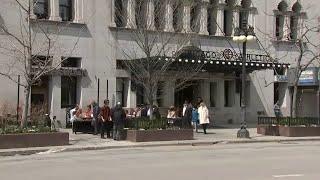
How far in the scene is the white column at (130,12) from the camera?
37469mm

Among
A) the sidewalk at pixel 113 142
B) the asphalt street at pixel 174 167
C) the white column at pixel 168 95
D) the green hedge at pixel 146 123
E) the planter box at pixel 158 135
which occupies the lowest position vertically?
the asphalt street at pixel 174 167

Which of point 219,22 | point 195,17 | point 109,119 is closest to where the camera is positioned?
point 109,119

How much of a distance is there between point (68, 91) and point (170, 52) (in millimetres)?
6972

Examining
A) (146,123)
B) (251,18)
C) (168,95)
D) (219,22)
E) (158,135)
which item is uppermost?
(251,18)

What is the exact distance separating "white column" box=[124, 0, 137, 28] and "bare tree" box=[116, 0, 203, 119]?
6cm

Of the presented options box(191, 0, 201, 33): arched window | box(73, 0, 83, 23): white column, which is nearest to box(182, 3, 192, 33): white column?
box(191, 0, 201, 33): arched window

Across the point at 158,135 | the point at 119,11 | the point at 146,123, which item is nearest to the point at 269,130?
the point at 158,135

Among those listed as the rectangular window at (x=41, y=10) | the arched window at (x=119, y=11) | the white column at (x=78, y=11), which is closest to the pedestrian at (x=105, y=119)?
the rectangular window at (x=41, y=10)

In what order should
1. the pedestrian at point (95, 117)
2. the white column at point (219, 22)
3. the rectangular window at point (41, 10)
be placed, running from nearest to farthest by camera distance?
the pedestrian at point (95, 117), the rectangular window at point (41, 10), the white column at point (219, 22)

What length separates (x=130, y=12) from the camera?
126 feet

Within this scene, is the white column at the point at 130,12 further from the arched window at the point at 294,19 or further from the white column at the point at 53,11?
the arched window at the point at 294,19

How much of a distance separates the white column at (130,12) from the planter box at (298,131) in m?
11.4

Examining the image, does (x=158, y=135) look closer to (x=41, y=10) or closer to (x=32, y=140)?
(x=32, y=140)

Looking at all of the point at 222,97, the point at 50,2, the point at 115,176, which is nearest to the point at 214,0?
the point at 222,97
